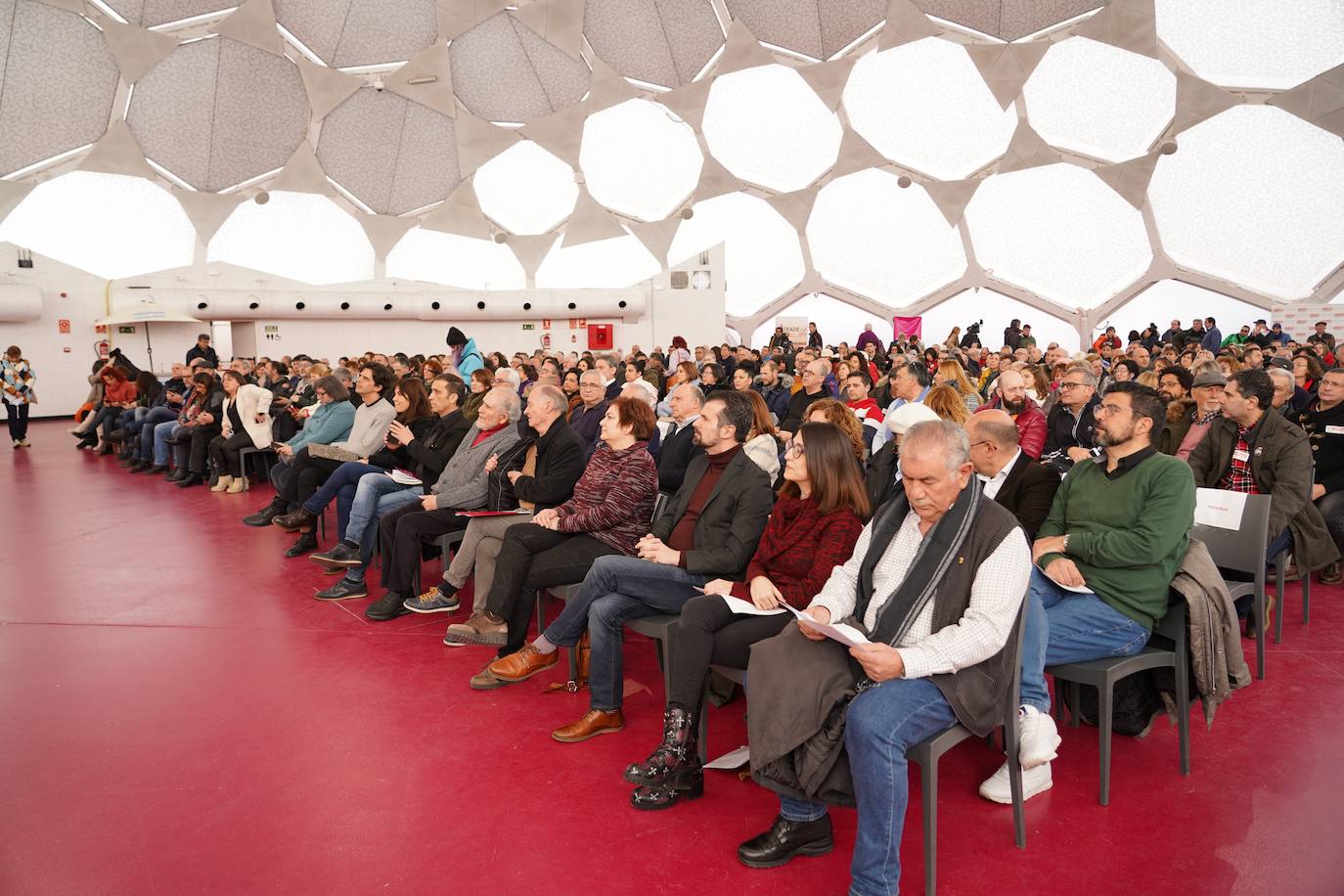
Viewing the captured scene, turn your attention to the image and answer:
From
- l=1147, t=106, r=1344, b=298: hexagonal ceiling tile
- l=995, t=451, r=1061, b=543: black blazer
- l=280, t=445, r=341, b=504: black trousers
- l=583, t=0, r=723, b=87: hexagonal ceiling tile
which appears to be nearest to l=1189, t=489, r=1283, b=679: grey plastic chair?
l=995, t=451, r=1061, b=543: black blazer

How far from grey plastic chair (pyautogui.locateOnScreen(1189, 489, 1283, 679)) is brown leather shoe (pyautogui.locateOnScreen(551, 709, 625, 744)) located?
2561mm

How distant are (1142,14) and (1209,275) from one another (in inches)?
275

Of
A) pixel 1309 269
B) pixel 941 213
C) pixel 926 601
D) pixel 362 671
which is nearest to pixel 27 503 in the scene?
pixel 362 671

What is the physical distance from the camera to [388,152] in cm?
2081

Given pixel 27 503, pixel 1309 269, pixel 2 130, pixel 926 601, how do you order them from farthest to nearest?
pixel 1309 269, pixel 2 130, pixel 27 503, pixel 926 601

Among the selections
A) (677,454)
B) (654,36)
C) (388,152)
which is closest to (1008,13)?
(654,36)

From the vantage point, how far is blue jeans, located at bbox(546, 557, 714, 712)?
3.25 meters

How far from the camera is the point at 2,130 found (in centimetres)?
1669

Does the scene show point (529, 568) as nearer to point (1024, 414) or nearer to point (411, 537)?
point (411, 537)

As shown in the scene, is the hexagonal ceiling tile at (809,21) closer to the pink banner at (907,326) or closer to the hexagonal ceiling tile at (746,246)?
the hexagonal ceiling tile at (746,246)

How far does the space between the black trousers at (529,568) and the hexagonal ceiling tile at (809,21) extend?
18672mm

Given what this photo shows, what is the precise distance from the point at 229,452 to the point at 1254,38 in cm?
2264

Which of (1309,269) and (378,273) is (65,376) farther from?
(1309,269)

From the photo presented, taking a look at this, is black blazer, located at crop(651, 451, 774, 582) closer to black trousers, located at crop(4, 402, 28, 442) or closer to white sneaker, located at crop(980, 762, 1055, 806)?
white sneaker, located at crop(980, 762, 1055, 806)
